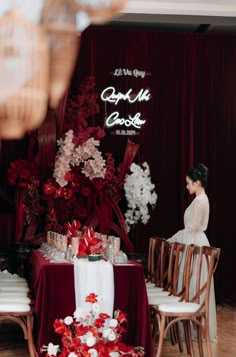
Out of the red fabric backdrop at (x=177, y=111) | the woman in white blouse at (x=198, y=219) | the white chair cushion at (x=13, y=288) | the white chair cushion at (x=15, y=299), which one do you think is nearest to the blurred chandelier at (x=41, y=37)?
the white chair cushion at (x=15, y=299)

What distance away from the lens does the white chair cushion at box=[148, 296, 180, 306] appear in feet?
20.5

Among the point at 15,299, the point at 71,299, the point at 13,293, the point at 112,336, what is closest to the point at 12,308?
the point at 15,299

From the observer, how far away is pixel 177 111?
995 centimetres

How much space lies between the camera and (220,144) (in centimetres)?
1008

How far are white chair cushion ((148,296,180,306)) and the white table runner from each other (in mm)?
689

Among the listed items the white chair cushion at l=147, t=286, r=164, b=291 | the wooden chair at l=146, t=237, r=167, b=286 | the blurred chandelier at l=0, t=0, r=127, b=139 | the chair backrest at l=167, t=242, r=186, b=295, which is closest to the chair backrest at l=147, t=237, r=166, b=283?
the wooden chair at l=146, t=237, r=167, b=286

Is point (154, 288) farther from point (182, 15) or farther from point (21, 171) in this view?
point (182, 15)

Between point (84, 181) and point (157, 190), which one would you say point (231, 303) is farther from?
point (84, 181)

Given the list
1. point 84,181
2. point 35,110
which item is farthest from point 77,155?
point 35,110

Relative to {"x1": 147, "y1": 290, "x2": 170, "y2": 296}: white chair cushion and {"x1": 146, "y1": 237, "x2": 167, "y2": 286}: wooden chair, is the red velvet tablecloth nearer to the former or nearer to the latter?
{"x1": 147, "y1": 290, "x2": 170, "y2": 296}: white chair cushion

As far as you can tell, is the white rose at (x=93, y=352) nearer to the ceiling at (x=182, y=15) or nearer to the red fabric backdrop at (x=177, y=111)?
the ceiling at (x=182, y=15)

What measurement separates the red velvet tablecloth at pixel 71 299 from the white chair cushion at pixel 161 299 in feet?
1.36

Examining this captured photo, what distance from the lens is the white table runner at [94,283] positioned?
5.58 metres

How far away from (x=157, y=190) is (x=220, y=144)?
1.01 meters
